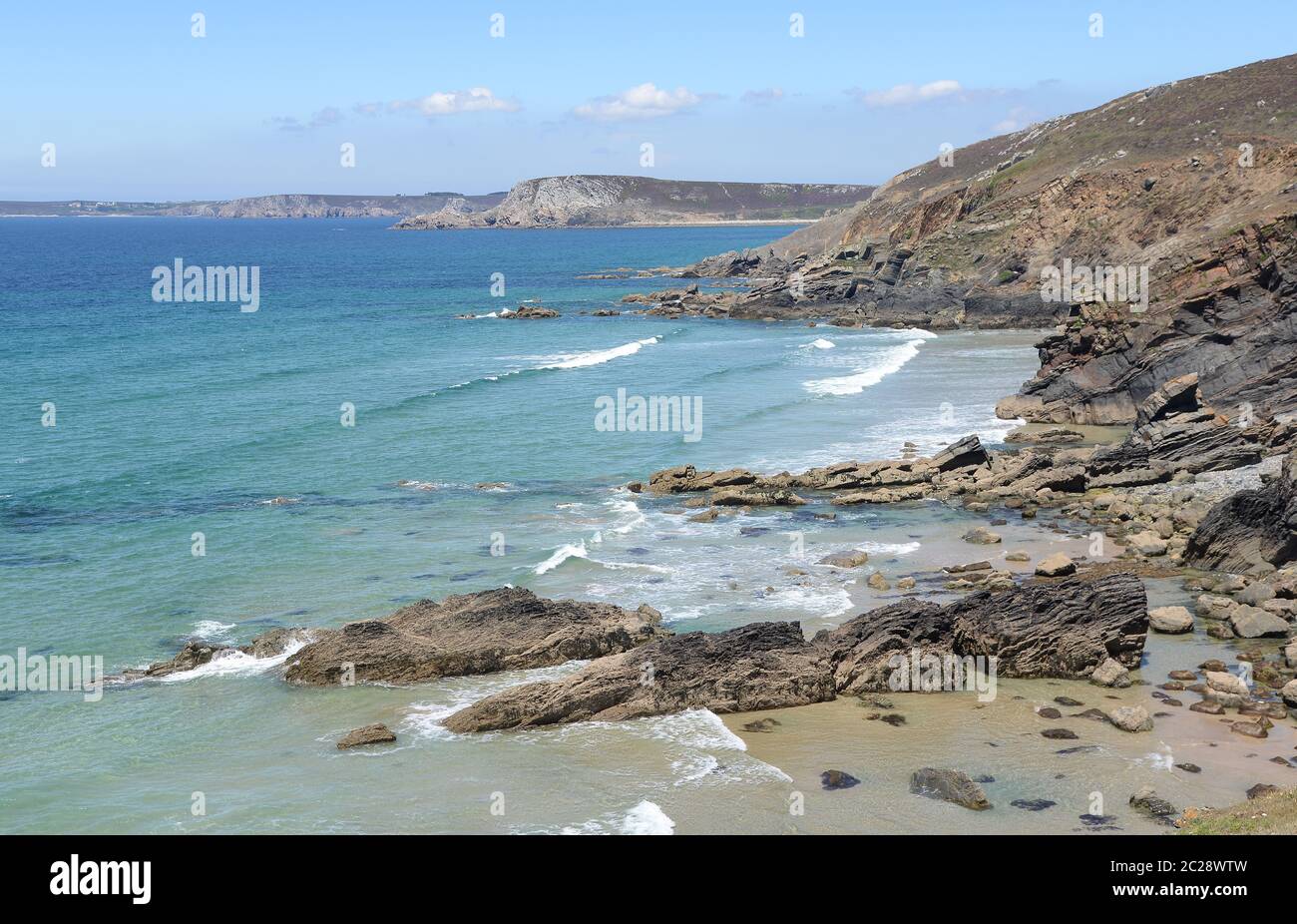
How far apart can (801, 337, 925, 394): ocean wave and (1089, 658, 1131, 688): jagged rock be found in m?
35.7

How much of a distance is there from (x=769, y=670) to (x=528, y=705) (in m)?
4.55

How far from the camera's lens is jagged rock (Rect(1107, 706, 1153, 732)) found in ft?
66.0

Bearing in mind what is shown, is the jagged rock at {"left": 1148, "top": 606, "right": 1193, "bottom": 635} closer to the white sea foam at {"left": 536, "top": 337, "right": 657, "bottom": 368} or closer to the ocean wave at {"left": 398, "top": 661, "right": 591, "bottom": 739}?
the ocean wave at {"left": 398, "top": 661, "right": 591, "bottom": 739}

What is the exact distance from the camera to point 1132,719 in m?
20.2

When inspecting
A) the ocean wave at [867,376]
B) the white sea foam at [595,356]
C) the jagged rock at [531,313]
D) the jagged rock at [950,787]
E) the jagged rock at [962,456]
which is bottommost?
the jagged rock at [950,787]

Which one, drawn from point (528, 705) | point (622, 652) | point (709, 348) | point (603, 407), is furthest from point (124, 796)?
point (709, 348)

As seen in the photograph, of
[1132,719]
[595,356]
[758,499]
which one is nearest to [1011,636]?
[1132,719]

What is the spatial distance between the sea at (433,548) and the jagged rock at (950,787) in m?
0.32

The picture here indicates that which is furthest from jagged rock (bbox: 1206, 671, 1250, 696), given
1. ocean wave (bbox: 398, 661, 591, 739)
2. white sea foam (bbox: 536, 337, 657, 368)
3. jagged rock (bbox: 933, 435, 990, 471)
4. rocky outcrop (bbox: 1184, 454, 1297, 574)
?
white sea foam (bbox: 536, 337, 657, 368)

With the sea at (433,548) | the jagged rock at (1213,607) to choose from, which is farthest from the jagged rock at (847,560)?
the jagged rock at (1213,607)

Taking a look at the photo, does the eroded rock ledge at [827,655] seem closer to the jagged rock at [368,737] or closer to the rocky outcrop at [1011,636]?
the rocky outcrop at [1011,636]

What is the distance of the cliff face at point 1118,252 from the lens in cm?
4253

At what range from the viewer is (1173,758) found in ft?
→ 61.9

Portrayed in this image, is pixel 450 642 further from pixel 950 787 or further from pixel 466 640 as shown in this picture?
pixel 950 787
